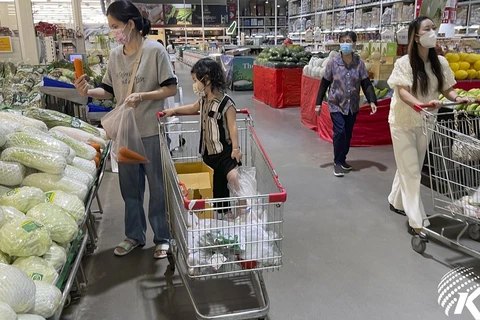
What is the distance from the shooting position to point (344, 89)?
477cm

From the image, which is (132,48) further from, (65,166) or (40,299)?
(40,299)

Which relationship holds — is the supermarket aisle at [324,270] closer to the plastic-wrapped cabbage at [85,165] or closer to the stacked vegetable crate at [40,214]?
the stacked vegetable crate at [40,214]

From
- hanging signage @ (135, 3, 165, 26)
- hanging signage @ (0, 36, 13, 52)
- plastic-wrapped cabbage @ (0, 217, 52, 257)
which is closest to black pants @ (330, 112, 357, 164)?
plastic-wrapped cabbage @ (0, 217, 52, 257)

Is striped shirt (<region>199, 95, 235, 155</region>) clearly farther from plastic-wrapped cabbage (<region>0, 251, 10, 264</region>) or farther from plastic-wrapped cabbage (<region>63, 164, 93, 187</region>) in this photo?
plastic-wrapped cabbage (<region>0, 251, 10, 264</region>)

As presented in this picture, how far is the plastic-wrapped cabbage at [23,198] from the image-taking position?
2057 mm

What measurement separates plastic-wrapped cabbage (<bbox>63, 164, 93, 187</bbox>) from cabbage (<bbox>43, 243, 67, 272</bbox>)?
605mm

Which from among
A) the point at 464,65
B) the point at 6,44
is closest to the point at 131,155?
the point at 6,44

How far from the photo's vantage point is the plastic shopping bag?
8.68 ft

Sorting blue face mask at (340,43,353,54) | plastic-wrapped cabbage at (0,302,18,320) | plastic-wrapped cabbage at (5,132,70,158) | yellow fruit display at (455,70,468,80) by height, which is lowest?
plastic-wrapped cabbage at (0,302,18,320)

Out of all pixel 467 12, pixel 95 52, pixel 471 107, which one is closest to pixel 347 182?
pixel 471 107

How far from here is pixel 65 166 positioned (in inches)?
94.5

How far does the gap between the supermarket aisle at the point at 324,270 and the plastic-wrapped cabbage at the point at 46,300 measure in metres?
0.84

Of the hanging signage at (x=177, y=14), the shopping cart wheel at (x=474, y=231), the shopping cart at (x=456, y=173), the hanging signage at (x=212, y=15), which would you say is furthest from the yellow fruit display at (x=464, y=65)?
the hanging signage at (x=177, y=14)

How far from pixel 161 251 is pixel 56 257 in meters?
1.17
